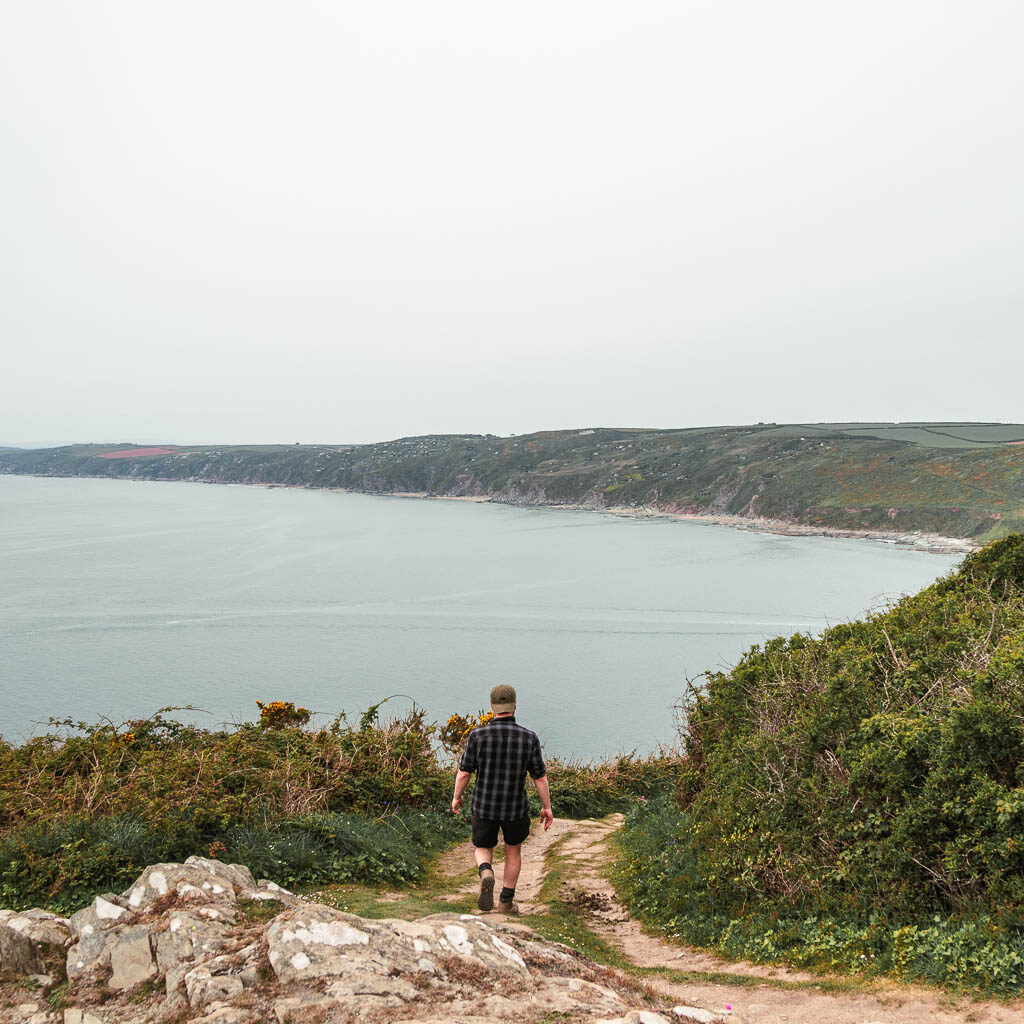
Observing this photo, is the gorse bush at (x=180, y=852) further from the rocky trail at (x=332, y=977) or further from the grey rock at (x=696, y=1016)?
the grey rock at (x=696, y=1016)

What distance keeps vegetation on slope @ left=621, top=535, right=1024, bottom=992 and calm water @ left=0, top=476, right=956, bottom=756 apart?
10610mm

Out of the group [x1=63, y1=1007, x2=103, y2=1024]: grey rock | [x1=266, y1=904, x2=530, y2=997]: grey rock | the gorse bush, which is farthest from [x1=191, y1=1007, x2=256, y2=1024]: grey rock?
the gorse bush

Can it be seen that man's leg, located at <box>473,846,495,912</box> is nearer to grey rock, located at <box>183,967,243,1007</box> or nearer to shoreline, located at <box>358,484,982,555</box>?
grey rock, located at <box>183,967,243,1007</box>

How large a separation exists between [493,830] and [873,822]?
116 inches

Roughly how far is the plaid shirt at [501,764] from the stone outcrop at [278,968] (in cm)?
116

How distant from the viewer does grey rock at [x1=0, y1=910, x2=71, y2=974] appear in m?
4.03

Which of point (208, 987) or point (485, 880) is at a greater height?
point (208, 987)

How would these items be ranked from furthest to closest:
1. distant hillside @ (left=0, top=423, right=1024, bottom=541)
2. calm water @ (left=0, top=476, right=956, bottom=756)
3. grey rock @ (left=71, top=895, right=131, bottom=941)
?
distant hillside @ (left=0, top=423, right=1024, bottom=541)
calm water @ (left=0, top=476, right=956, bottom=756)
grey rock @ (left=71, top=895, right=131, bottom=941)

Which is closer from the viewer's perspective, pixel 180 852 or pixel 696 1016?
pixel 696 1016

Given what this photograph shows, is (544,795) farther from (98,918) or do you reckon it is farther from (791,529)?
(791,529)

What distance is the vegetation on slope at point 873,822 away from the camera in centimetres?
458

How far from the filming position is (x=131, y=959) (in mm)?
3965

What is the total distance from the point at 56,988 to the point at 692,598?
132ft

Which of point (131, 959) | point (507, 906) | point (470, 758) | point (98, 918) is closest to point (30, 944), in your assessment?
point (98, 918)
